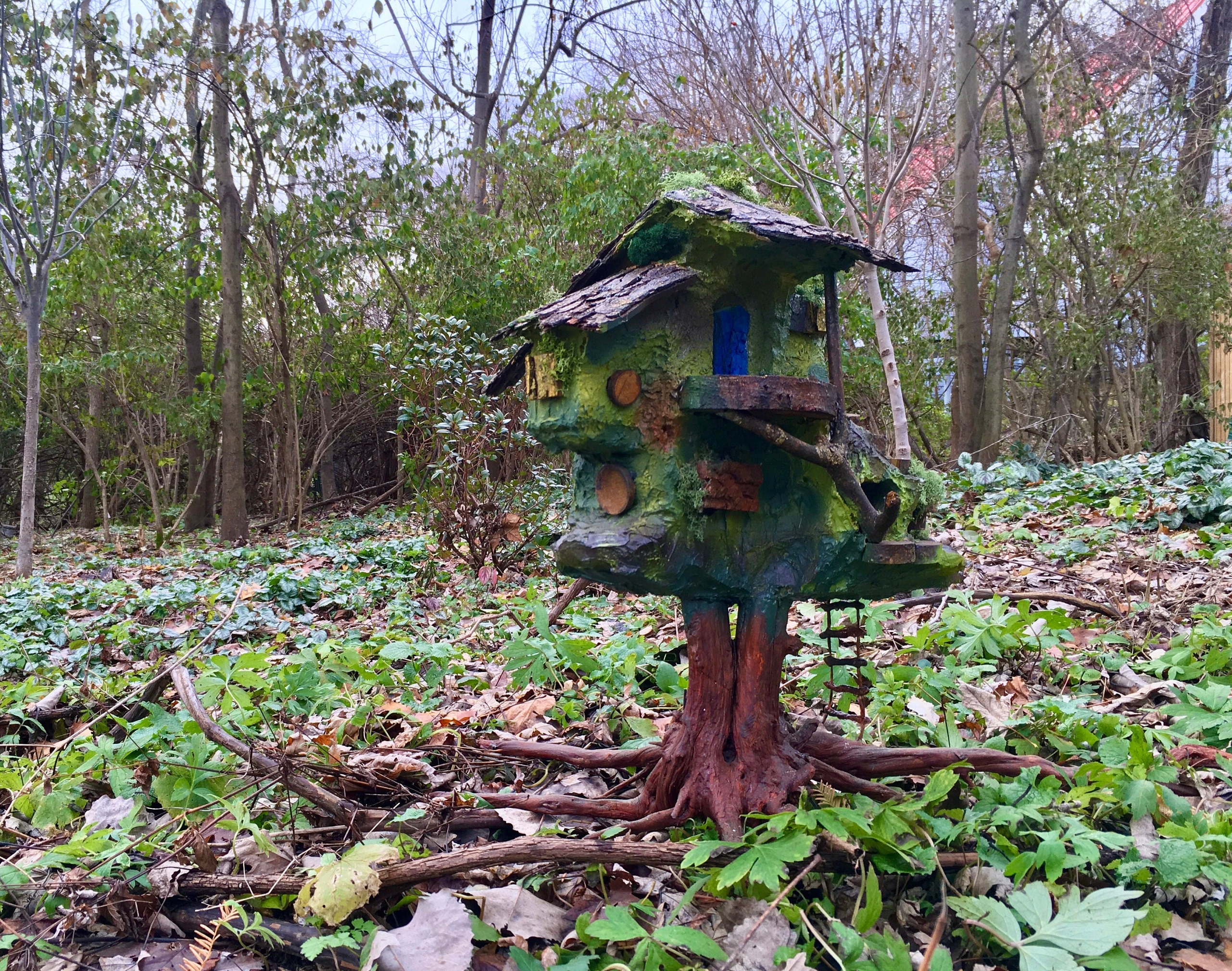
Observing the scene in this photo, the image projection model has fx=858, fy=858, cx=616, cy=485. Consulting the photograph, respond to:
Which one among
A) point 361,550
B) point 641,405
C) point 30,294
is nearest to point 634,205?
point 361,550

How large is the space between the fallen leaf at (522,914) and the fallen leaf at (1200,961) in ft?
3.65

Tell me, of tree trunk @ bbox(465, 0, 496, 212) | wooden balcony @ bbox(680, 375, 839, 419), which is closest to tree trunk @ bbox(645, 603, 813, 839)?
wooden balcony @ bbox(680, 375, 839, 419)

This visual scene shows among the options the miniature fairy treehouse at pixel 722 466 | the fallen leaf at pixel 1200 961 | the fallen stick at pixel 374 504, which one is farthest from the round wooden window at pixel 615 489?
the fallen stick at pixel 374 504

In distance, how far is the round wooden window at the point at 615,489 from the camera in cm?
191

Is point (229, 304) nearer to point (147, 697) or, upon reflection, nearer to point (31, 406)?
point (31, 406)

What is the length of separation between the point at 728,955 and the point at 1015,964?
53 centimetres

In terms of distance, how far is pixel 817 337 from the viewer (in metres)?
2.12

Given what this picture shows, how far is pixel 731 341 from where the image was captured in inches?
76.7

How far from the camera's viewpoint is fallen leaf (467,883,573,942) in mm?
1631

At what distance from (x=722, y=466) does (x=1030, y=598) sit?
2450 millimetres

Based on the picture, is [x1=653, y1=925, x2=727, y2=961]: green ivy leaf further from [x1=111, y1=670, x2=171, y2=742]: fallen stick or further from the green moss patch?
[x1=111, y1=670, x2=171, y2=742]: fallen stick

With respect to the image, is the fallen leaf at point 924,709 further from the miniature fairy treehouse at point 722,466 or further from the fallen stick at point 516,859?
the fallen stick at point 516,859

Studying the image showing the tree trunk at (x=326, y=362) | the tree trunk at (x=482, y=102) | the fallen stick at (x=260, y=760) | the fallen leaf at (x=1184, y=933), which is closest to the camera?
the fallen leaf at (x=1184, y=933)

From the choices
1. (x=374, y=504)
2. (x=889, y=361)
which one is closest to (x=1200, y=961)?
(x=889, y=361)
